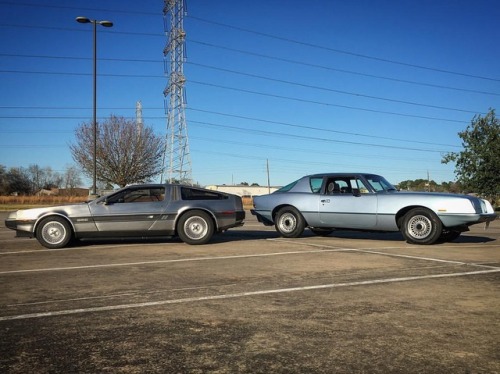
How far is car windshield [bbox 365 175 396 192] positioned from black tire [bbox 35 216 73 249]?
6402 mm

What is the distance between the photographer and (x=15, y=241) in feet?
32.8

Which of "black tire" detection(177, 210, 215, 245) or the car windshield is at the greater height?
the car windshield

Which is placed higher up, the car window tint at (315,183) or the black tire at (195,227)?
the car window tint at (315,183)

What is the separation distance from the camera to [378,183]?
969 cm

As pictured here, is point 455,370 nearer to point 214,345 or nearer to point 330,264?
point 214,345

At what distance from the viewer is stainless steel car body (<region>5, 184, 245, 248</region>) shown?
8.71 metres

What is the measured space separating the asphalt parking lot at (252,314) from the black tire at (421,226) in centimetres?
169

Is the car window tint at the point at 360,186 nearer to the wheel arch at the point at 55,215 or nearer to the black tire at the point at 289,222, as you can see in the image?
the black tire at the point at 289,222

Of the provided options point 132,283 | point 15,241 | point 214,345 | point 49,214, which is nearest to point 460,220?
point 132,283

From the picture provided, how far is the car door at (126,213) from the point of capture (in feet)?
28.8

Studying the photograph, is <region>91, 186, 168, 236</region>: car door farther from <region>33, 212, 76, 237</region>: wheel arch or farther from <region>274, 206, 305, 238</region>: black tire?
<region>274, 206, 305, 238</region>: black tire

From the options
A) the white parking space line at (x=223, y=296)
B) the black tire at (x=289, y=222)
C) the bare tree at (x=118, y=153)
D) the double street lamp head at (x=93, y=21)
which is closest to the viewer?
the white parking space line at (x=223, y=296)

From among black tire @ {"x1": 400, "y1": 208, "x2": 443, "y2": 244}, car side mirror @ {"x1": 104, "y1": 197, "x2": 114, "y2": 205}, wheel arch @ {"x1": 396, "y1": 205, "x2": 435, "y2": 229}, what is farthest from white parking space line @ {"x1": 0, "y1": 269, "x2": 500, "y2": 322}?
car side mirror @ {"x1": 104, "y1": 197, "x2": 114, "y2": 205}

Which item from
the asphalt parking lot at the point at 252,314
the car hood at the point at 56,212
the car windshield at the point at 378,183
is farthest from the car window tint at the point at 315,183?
the car hood at the point at 56,212
